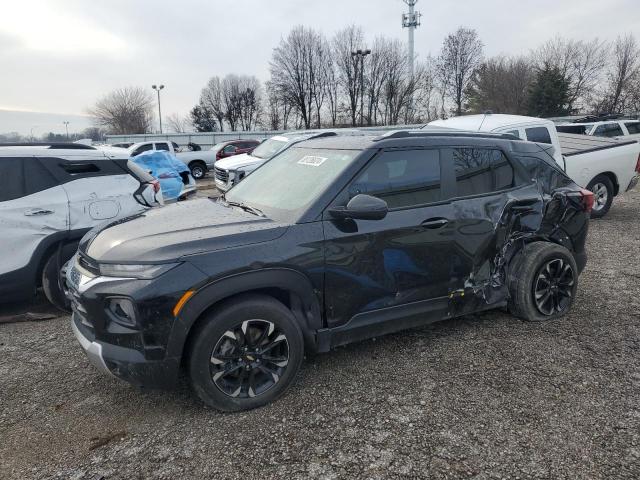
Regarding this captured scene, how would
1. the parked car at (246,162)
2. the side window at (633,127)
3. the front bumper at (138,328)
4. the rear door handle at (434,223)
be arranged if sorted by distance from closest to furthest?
the front bumper at (138,328) < the rear door handle at (434,223) < the parked car at (246,162) < the side window at (633,127)

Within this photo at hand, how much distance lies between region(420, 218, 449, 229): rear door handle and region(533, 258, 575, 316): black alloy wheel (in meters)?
1.21

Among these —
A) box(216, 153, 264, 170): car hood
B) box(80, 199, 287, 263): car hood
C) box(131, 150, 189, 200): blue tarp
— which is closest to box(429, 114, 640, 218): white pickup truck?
box(216, 153, 264, 170): car hood

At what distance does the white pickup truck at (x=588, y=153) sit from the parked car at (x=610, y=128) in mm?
6457

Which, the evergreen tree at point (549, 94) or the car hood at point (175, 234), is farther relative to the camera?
the evergreen tree at point (549, 94)

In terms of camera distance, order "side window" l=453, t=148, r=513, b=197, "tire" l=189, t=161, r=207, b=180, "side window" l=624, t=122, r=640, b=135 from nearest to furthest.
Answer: "side window" l=453, t=148, r=513, b=197, "side window" l=624, t=122, r=640, b=135, "tire" l=189, t=161, r=207, b=180

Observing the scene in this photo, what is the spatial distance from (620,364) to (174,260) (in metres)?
3.40

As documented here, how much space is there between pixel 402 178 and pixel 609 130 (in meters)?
15.3

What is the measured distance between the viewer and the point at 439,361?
3.52 metres

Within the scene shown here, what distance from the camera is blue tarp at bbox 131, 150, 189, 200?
23.1ft

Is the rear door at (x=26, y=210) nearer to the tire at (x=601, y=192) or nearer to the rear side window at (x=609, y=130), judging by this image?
the tire at (x=601, y=192)

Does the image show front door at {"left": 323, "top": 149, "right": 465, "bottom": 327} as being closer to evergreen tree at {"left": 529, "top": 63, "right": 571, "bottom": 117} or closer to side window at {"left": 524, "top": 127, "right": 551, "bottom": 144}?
side window at {"left": 524, "top": 127, "right": 551, "bottom": 144}

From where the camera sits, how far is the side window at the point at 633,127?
1541 cm

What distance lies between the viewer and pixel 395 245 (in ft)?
10.7

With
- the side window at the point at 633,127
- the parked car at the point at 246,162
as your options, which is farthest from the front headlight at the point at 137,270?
the side window at the point at 633,127
